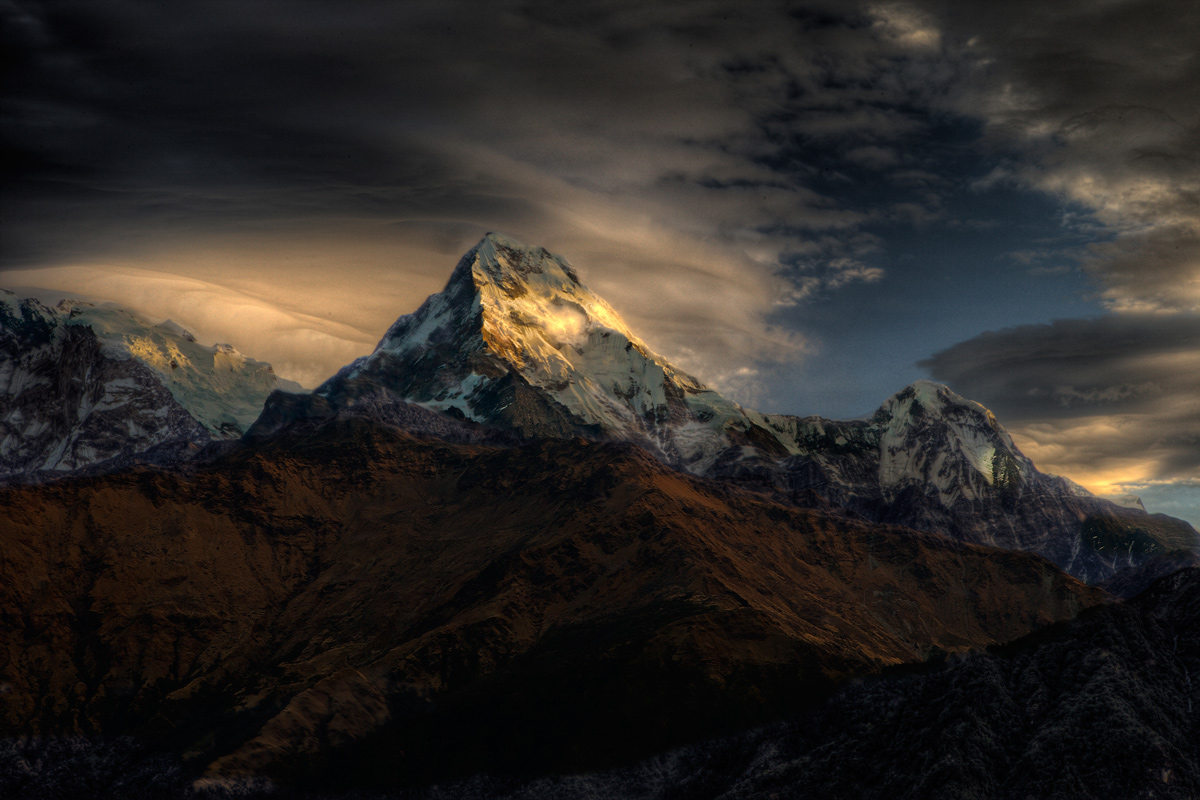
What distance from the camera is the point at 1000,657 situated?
181000 millimetres

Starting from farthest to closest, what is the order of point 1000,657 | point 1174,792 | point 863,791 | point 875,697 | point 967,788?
point 875,697 → point 1000,657 → point 863,791 → point 967,788 → point 1174,792

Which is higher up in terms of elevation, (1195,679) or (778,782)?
(1195,679)

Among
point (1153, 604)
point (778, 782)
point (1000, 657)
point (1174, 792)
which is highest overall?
point (1153, 604)

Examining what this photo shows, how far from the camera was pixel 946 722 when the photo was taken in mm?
161750

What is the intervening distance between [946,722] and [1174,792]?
1318 inches

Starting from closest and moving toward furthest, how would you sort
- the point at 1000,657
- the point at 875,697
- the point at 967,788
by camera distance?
the point at 967,788 → the point at 1000,657 → the point at 875,697

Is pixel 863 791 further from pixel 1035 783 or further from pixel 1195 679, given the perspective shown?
pixel 1195 679

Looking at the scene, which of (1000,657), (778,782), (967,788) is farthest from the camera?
(1000,657)

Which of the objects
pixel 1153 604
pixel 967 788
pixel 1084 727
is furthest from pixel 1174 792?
pixel 1153 604

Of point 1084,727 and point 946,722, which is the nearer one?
point 1084,727

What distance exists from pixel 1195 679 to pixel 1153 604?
2446 centimetres

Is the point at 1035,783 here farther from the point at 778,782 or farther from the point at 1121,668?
the point at 778,782

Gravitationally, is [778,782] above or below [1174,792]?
below

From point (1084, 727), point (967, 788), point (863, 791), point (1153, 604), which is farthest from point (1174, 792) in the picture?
point (1153, 604)
